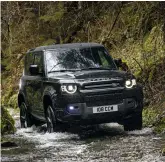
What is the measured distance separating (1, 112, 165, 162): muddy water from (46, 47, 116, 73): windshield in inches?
54.8

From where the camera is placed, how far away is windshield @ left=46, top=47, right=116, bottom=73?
33.6ft

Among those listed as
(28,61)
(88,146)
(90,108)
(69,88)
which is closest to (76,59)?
(69,88)

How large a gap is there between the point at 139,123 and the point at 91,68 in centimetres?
161

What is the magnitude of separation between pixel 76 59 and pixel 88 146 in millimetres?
2818

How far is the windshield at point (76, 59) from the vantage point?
33.6 feet

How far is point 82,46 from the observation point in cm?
1084

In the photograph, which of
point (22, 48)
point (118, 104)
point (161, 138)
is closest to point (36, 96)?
point (118, 104)

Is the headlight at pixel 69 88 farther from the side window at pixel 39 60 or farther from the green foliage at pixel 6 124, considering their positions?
the green foliage at pixel 6 124

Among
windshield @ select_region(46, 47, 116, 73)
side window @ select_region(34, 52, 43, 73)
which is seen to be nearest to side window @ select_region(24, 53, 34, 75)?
side window @ select_region(34, 52, 43, 73)

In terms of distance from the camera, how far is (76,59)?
1041 centimetres

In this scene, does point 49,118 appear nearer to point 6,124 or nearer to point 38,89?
point 38,89

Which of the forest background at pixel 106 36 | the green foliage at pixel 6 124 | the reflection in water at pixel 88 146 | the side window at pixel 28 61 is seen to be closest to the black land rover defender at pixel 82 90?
the reflection in water at pixel 88 146

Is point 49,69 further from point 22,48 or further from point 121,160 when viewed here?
point 22,48

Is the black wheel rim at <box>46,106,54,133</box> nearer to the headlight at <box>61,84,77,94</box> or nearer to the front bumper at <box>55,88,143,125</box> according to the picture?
the front bumper at <box>55,88,143,125</box>
